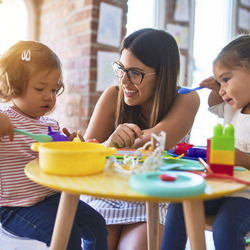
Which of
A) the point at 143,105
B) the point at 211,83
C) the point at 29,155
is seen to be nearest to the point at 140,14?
the point at 143,105

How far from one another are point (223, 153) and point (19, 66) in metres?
0.66

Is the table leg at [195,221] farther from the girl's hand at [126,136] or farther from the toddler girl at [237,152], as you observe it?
the girl's hand at [126,136]

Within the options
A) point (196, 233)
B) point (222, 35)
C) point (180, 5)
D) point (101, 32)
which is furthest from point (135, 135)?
point (222, 35)

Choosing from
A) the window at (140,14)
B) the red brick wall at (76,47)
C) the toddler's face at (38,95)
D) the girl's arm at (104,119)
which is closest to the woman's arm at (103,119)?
the girl's arm at (104,119)

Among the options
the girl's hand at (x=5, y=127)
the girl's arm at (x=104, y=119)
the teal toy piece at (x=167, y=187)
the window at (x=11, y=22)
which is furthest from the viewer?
the window at (x=11, y=22)

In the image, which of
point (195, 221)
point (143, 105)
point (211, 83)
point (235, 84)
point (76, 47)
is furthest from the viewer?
point (76, 47)

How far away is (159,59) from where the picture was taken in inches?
48.5

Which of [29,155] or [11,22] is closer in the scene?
[29,155]

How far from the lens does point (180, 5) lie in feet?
9.45

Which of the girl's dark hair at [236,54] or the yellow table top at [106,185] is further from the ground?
the girl's dark hair at [236,54]

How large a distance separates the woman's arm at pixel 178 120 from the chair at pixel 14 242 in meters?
0.45

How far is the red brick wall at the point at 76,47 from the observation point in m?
1.98

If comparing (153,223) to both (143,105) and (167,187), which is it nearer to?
(167,187)

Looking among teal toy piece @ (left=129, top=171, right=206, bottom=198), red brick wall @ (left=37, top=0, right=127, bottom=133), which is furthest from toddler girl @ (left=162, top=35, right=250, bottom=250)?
red brick wall @ (left=37, top=0, right=127, bottom=133)
